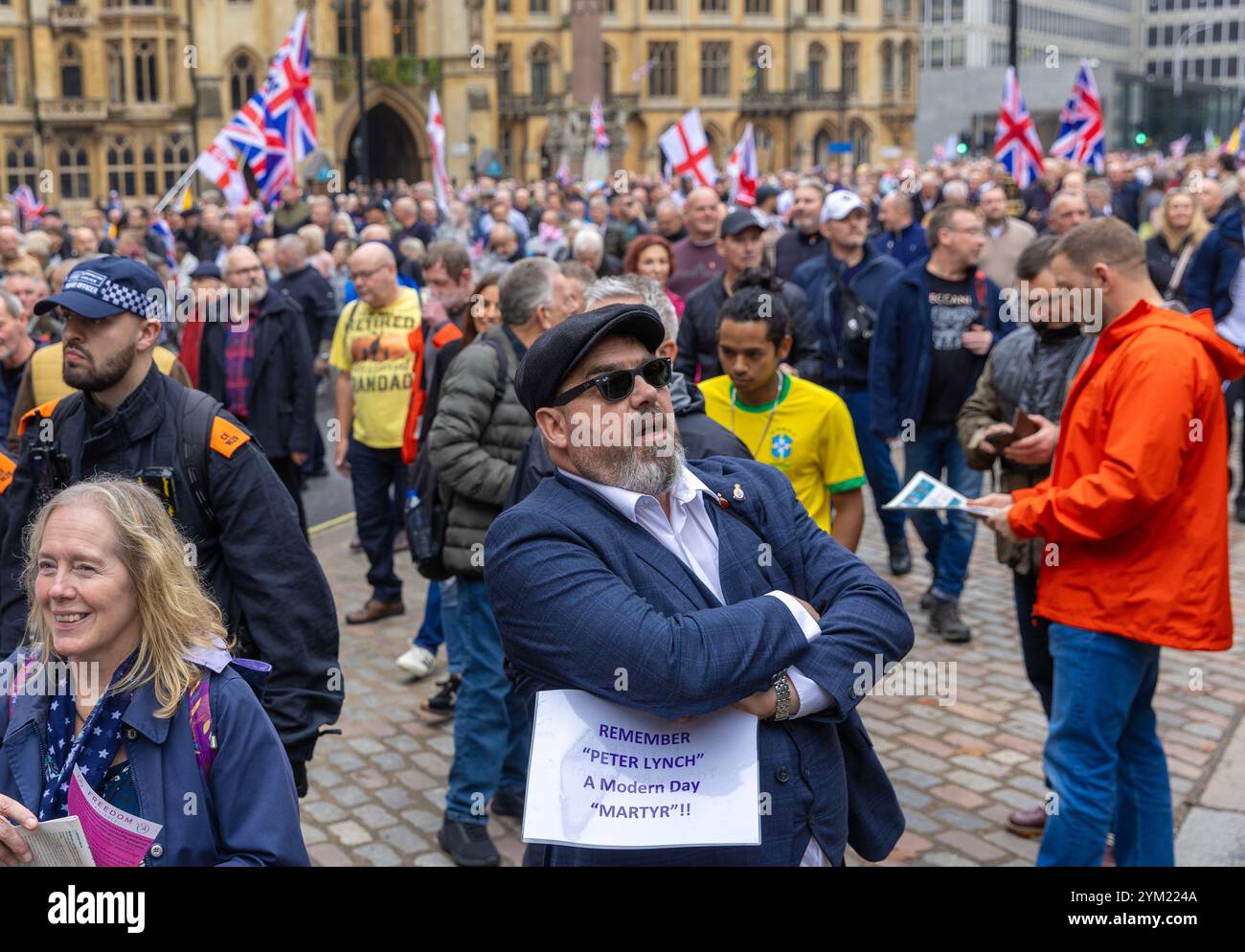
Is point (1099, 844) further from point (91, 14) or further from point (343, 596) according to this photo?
point (91, 14)

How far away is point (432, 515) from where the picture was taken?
5680 mm

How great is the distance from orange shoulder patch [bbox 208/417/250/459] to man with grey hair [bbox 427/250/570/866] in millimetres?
1699

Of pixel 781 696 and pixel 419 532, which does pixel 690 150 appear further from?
pixel 781 696

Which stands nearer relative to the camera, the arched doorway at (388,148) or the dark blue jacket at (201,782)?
the dark blue jacket at (201,782)

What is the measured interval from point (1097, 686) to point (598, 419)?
2134 mm

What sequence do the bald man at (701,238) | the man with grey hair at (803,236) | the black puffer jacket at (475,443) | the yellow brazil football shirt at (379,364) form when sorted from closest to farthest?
the black puffer jacket at (475,443), the yellow brazil football shirt at (379,364), the bald man at (701,238), the man with grey hair at (803,236)

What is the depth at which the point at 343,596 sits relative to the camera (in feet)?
29.0

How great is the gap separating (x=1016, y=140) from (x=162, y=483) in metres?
17.5

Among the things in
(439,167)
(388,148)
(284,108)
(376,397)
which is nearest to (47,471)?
(376,397)

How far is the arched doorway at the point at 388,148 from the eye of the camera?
6606 centimetres

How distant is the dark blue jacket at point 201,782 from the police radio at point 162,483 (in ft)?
3.09

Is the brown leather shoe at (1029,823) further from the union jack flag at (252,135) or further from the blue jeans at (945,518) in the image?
the union jack flag at (252,135)

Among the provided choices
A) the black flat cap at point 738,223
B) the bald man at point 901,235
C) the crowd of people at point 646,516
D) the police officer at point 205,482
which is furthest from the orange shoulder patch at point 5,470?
the bald man at point 901,235

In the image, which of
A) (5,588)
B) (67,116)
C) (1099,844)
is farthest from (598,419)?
(67,116)
